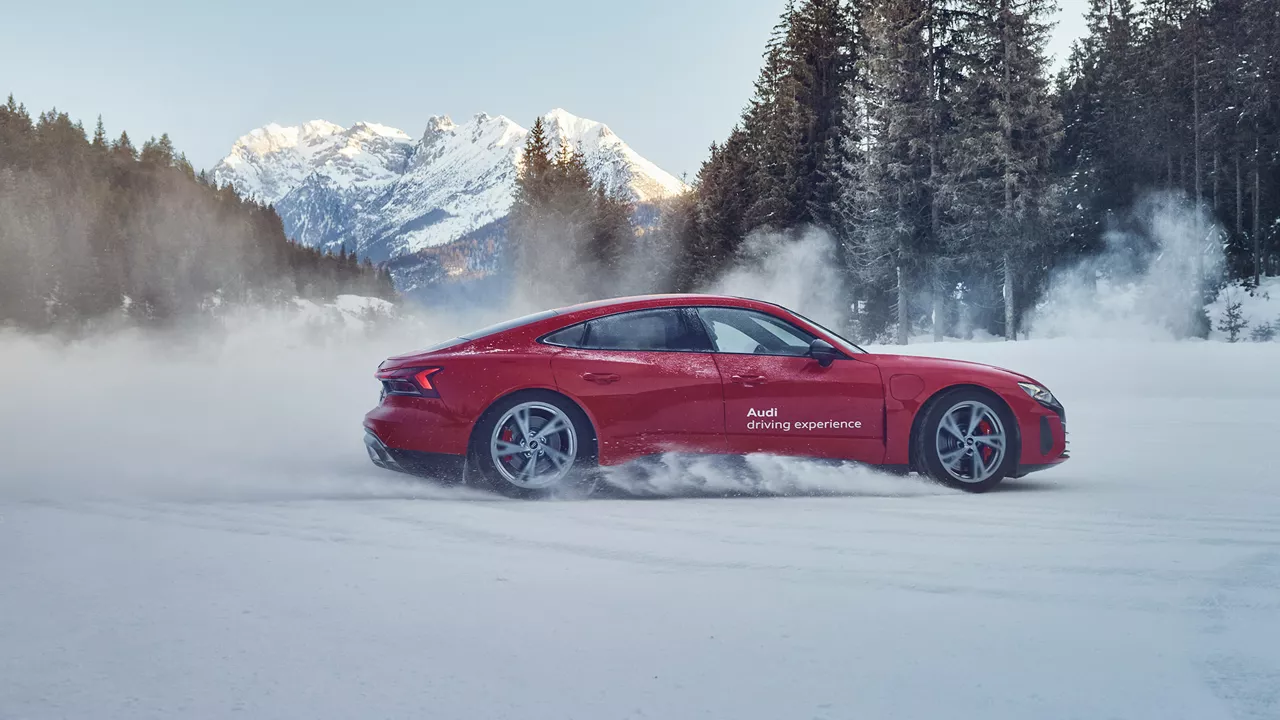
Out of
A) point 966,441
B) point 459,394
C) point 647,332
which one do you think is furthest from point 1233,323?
point 459,394

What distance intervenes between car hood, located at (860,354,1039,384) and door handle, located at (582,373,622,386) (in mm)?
1664

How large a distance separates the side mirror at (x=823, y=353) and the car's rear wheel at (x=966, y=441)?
0.72m

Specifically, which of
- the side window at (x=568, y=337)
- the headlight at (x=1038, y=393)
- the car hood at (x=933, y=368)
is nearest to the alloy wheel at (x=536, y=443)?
the side window at (x=568, y=337)

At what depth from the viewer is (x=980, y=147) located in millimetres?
33719

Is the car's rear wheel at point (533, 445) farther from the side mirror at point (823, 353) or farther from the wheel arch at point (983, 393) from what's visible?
the wheel arch at point (983, 393)

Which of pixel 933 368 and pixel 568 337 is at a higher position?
pixel 568 337

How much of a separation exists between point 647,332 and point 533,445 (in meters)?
1.05

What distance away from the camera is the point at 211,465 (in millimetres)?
7777

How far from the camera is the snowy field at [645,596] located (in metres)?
2.69

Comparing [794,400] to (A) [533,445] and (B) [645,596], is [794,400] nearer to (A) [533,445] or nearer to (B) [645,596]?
(A) [533,445]

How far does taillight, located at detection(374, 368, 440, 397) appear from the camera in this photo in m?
6.17

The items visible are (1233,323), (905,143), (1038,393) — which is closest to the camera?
(1038,393)

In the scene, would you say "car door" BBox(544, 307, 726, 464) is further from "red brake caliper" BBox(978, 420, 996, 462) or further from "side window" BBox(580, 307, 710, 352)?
"red brake caliper" BBox(978, 420, 996, 462)

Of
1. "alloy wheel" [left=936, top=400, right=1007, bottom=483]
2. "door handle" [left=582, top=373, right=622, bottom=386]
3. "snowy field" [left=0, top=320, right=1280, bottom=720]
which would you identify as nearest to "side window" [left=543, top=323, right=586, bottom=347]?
"door handle" [left=582, top=373, right=622, bottom=386]
